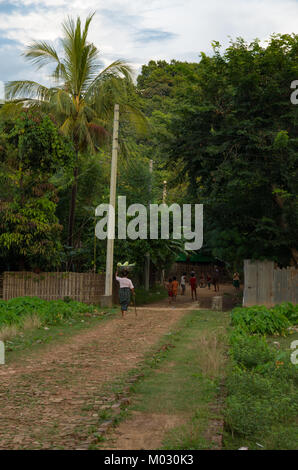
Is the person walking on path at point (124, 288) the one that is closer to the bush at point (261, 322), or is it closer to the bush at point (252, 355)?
the bush at point (261, 322)

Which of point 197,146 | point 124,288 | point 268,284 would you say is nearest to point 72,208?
point 197,146

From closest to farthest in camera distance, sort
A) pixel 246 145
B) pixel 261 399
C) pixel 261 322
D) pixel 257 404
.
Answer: pixel 257 404
pixel 261 399
pixel 261 322
pixel 246 145

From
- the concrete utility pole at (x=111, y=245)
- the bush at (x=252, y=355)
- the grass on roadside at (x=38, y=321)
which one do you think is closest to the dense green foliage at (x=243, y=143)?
the concrete utility pole at (x=111, y=245)

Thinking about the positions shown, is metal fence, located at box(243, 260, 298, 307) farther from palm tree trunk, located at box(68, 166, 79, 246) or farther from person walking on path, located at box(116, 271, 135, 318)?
palm tree trunk, located at box(68, 166, 79, 246)

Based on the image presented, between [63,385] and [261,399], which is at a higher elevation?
[261,399]

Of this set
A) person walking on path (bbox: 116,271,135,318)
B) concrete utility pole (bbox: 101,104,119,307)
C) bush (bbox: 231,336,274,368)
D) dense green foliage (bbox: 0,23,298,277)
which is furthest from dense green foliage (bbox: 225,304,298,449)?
concrete utility pole (bbox: 101,104,119,307)

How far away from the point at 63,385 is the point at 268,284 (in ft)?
54.3

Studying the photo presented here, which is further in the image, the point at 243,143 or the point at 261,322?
the point at 243,143

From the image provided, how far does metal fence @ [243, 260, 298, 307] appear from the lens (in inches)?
943

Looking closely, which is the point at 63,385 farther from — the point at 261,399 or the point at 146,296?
the point at 146,296

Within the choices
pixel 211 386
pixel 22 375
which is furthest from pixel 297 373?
pixel 22 375

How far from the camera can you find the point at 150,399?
26.3 feet

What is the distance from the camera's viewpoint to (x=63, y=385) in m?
8.97
